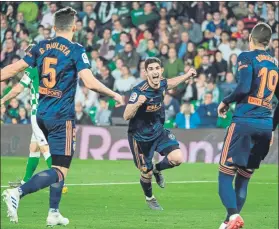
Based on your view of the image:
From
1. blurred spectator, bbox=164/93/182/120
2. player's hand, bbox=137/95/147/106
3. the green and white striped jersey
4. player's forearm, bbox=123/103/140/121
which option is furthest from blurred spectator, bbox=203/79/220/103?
player's hand, bbox=137/95/147/106

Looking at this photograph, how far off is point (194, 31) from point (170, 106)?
2871 millimetres

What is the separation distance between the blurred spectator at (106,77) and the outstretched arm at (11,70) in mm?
15087

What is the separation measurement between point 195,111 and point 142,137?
979 cm

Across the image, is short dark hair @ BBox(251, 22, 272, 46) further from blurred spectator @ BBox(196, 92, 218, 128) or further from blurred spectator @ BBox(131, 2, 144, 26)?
blurred spectator @ BBox(131, 2, 144, 26)

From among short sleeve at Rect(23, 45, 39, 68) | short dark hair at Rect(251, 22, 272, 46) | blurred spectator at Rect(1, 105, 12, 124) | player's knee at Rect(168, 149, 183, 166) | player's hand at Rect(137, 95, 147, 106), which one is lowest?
blurred spectator at Rect(1, 105, 12, 124)

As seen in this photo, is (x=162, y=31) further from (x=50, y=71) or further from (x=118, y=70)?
(x=50, y=71)

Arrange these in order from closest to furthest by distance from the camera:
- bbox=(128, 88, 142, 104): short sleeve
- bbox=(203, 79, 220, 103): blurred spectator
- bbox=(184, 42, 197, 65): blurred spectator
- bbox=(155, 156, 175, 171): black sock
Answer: bbox=(128, 88, 142, 104): short sleeve → bbox=(155, 156, 175, 171): black sock → bbox=(203, 79, 220, 103): blurred spectator → bbox=(184, 42, 197, 65): blurred spectator

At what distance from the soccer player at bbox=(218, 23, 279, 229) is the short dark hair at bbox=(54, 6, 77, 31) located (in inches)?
73.0

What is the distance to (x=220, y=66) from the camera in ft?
81.7

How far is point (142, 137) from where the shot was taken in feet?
46.6

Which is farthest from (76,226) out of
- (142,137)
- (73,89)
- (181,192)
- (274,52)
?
(274,52)

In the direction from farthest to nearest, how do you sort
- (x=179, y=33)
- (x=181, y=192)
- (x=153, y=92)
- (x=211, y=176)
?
1. (x=179, y=33)
2. (x=211, y=176)
3. (x=181, y=192)
4. (x=153, y=92)

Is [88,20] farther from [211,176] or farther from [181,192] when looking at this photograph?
[181,192]

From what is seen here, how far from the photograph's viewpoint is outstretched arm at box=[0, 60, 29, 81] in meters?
10.2
